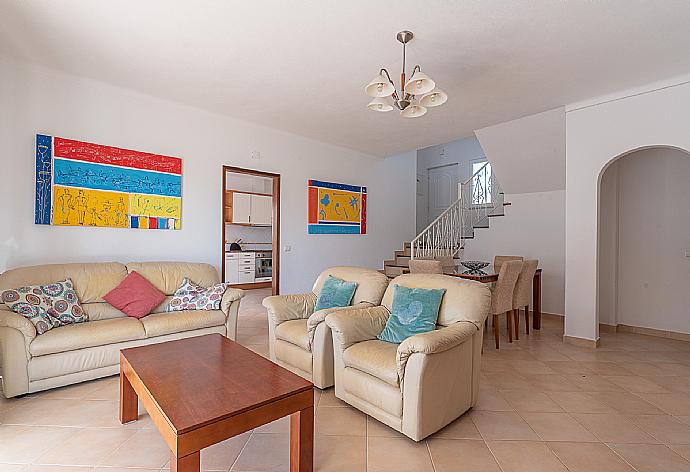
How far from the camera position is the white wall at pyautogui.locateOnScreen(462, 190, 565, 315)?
538cm

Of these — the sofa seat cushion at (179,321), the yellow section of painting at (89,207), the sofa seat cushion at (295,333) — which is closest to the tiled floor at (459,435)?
the sofa seat cushion at (295,333)

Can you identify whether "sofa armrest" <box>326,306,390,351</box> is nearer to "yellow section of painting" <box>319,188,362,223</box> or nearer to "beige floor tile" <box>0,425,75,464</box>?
"beige floor tile" <box>0,425,75,464</box>

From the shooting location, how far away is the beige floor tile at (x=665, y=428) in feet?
7.25

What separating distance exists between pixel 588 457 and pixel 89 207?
467 centimetres

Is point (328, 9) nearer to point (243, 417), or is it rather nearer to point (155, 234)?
point (243, 417)

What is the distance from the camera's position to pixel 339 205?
20.5 ft

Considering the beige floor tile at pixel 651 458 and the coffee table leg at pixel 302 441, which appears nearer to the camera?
the coffee table leg at pixel 302 441

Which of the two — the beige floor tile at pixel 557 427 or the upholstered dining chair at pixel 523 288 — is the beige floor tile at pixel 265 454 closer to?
the beige floor tile at pixel 557 427


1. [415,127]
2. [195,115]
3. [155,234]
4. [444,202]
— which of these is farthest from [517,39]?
[444,202]

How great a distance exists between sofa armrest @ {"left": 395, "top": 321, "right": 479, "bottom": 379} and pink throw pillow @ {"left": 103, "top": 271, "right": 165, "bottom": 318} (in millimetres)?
2591

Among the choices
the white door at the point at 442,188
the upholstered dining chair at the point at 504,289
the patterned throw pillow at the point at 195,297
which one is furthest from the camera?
the white door at the point at 442,188

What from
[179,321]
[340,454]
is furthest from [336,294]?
[179,321]

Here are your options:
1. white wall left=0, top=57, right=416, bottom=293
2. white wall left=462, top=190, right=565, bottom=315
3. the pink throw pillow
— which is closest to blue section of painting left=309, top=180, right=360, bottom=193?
white wall left=0, top=57, right=416, bottom=293

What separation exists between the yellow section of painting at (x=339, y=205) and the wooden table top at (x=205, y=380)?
12.2ft
